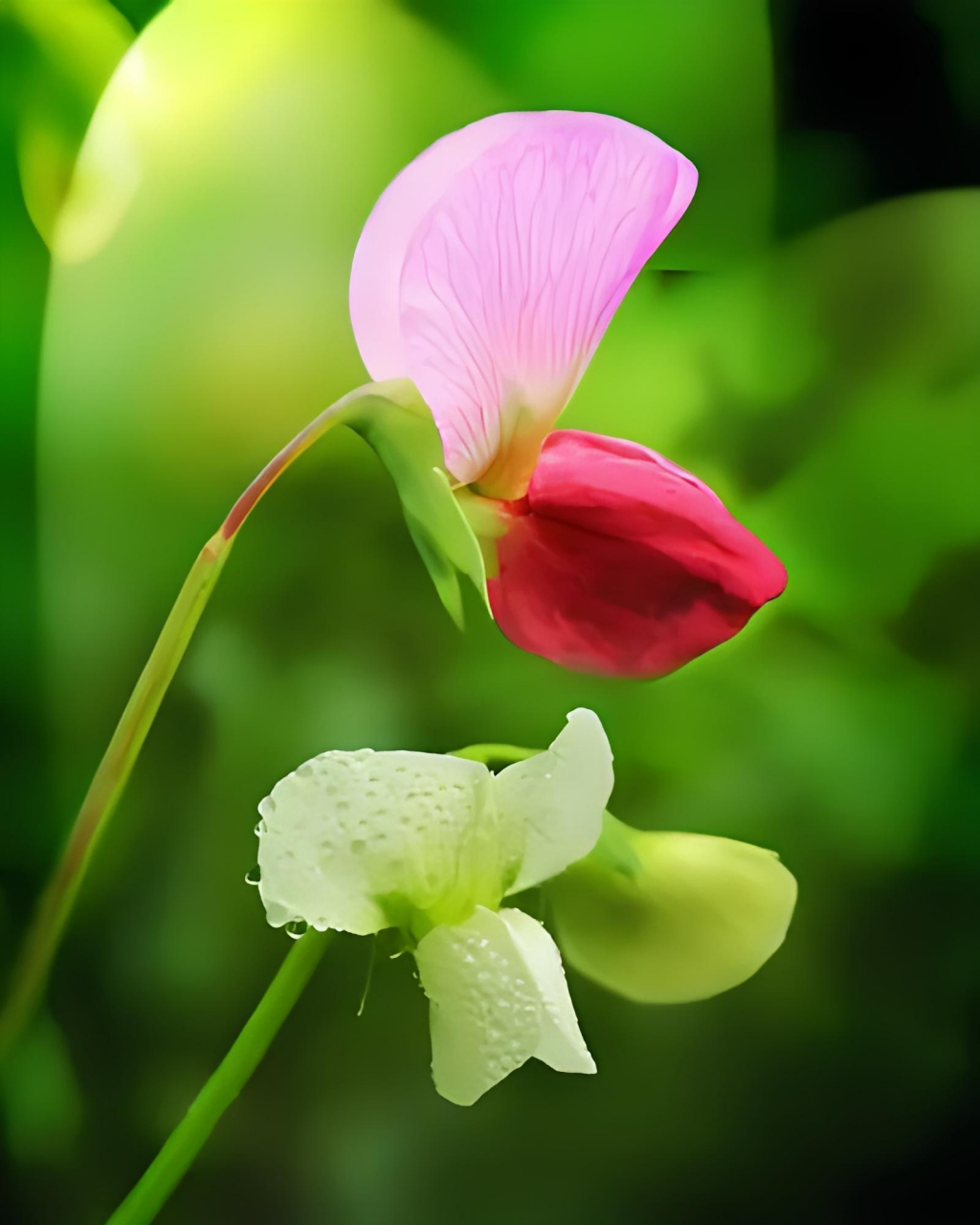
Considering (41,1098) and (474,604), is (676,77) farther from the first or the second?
(41,1098)

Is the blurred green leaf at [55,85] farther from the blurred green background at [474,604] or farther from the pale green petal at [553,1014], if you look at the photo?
the pale green petal at [553,1014]

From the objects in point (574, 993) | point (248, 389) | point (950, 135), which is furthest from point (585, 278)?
point (574, 993)

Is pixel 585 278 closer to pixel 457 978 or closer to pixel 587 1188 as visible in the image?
pixel 457 978

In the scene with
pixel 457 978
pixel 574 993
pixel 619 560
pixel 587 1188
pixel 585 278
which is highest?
pixel 585 278

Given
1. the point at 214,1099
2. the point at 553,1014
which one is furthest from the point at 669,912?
the point at 214,1099

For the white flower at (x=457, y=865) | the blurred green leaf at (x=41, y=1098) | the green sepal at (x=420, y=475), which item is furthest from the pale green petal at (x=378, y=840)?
the blurred green leaf at (x=41, y=1098)

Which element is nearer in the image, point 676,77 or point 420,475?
point 420,475

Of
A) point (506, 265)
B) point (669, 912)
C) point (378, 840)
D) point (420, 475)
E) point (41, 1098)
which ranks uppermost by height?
point (506, 265)
